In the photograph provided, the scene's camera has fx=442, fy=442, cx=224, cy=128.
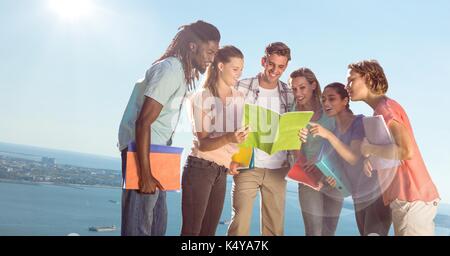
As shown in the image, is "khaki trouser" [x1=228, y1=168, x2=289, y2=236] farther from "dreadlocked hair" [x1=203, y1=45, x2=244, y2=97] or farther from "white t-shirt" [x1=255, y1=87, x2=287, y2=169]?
"dreadlocked hair" [x1=203, y1=45, x2=244, y2=97]

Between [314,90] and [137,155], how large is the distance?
4.28ft

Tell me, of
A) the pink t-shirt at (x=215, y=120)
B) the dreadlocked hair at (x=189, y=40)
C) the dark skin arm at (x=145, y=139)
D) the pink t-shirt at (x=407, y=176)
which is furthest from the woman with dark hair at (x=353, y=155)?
the dark skin arm at (x=145, y=139)

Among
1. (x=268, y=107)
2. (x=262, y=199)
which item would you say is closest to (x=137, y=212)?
(x=262, y=199)

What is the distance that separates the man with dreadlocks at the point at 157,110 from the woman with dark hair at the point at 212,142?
0.41 ft

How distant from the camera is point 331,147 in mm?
2900

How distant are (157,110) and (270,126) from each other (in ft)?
2.52

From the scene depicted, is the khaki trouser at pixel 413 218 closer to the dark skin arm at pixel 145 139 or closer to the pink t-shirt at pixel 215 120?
the pink t-shirt at pixel 215 120

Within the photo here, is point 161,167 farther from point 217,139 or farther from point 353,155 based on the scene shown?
point 353,155

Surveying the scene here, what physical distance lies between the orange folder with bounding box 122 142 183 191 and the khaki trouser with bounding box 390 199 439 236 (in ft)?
4.37

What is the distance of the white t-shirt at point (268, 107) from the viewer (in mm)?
2873
